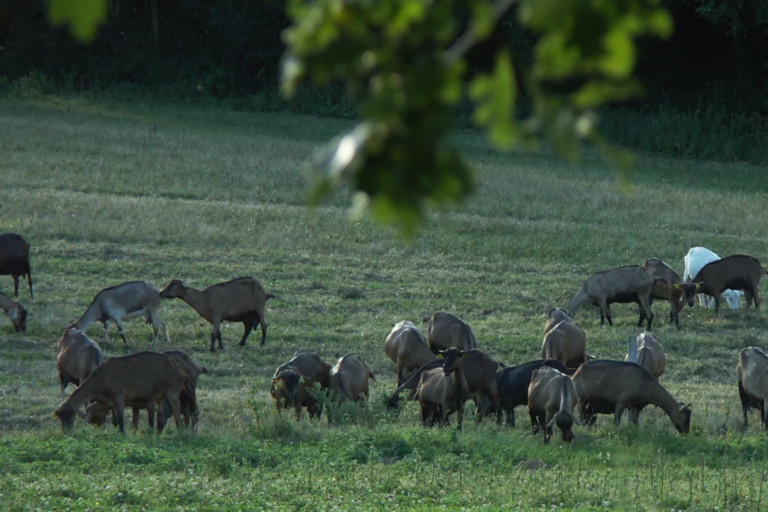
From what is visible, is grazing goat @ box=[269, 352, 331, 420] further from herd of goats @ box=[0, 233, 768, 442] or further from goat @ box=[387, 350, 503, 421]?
goat @ box=[387, 350, 503, 421]

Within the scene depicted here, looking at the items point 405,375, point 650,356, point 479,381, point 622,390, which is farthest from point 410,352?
point 622,390

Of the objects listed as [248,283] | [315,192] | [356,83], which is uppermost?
[356,83]

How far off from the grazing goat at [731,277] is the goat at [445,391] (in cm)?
901

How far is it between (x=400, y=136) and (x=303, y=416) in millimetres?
10785

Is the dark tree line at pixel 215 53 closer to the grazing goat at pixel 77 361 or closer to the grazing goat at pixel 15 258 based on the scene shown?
the grazing goat at pixel 15 258

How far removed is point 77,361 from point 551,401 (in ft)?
Answer: 18.8

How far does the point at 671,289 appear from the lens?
785 inches

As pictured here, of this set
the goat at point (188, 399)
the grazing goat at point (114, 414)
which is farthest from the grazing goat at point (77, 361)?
the goat at point (188, 399)

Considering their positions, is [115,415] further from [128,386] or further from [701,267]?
[701,267]

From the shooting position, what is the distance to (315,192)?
2.61 metres

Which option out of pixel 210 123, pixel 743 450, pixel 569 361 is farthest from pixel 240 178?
pixel 743 450

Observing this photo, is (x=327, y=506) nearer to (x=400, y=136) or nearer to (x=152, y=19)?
(x=400, y=136)

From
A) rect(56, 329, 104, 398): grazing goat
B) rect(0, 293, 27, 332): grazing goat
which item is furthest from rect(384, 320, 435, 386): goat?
rect(0, 293, 27, 332): grazing goat

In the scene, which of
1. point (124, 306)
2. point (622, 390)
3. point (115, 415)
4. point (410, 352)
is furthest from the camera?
point (124, 306)
